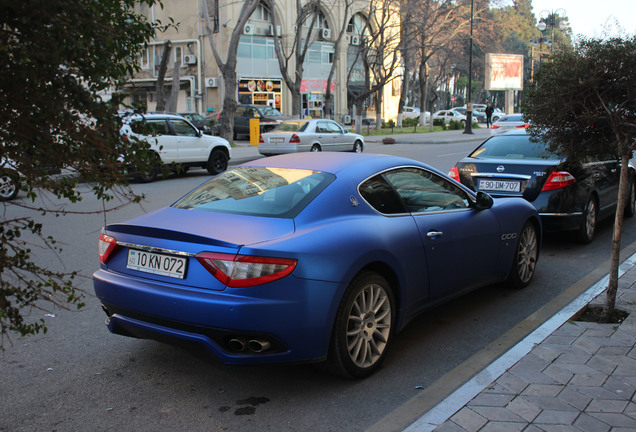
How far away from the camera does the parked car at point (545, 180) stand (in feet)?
25.8

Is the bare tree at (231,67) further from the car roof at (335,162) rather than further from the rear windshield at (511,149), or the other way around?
the car roof at (335,162)

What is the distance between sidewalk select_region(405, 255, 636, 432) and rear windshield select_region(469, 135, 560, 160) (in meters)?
4.03

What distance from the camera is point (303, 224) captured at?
4039 millimetres

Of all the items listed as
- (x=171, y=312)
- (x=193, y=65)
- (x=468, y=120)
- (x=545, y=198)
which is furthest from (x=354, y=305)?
(x=193, y=65)

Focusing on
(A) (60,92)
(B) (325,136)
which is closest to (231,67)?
(B) (325,136)

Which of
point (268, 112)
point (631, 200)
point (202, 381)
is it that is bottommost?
point (202, 381)

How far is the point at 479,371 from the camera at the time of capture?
4.20 meters

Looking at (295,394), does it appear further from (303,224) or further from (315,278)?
(303,224)

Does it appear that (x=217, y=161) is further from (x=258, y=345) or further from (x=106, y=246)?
(x=258, y=345)

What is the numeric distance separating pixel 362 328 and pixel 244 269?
0.99m

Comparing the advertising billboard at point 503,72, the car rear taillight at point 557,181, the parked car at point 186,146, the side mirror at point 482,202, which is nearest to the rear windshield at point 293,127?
the parked car at point 186,146

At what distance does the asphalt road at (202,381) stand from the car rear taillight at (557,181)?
7.69ft

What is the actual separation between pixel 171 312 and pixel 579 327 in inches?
126

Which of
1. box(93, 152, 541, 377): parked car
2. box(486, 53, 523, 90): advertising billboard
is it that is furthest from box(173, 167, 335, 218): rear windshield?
box(486, 53, 523, 90): advertising billboard
